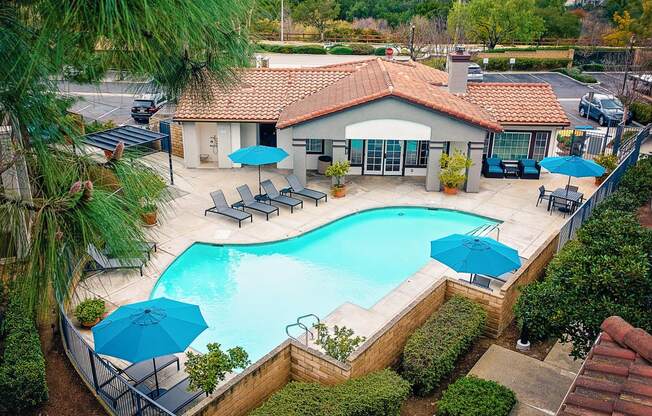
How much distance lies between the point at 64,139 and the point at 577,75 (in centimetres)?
5384

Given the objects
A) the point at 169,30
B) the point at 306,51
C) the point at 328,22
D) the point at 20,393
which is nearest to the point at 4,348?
the point at 20,393

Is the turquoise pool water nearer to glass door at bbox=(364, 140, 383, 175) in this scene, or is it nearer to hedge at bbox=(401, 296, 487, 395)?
hedge at bbox=(401, 296, 487, 395)

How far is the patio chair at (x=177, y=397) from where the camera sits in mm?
10766

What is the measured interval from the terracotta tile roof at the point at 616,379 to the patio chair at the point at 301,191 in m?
15.1

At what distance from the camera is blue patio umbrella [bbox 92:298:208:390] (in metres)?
10.6

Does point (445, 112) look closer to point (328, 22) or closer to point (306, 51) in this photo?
point (306, 51)

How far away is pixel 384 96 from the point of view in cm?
2175

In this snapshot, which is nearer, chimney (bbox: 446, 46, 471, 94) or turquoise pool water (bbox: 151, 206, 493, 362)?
turquoise pool water (bbox: 151, 206, 493, 362)

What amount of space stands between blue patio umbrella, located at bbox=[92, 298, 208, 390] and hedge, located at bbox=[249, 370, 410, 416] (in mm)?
2095

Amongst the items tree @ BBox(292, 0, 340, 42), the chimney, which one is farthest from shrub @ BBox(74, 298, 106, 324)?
tree @ BBox(292, 0, 340, 42)

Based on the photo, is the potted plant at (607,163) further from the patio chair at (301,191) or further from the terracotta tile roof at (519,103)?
the patio chair at (301,191)

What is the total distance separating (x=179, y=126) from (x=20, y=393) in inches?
689

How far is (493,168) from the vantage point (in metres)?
24.6

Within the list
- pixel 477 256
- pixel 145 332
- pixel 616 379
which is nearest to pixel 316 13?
pixel 477 256
